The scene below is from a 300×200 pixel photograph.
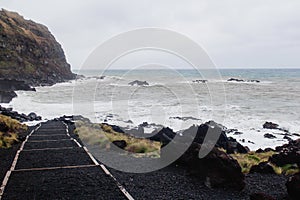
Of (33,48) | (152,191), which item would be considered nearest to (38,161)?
(152,191)

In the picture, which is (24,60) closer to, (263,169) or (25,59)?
(25,59)

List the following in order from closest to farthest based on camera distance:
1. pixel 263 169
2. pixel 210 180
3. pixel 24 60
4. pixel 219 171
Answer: pixel 210 180 → pixel 219 171 → pixel 263 169 → pixel 24 60

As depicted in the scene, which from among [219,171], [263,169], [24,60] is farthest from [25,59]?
[219,171]

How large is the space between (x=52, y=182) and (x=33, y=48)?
8355cm

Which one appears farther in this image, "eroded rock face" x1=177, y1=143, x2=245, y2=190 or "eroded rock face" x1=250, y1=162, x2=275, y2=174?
"eroded rock face" x1=250, y1=162, x2=275, y2=174

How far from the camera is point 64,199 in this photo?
6547 mm

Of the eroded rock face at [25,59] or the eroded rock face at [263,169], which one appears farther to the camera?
the eroded rock face at [25,59]

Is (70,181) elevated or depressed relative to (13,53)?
depressed

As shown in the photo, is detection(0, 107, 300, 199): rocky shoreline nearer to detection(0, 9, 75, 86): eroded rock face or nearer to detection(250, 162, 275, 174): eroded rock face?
detection(250, 162, 275, 174): eroded rock face

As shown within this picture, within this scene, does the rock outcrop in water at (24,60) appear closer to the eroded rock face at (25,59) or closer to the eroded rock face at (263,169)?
the eroded rock face at (25,59)

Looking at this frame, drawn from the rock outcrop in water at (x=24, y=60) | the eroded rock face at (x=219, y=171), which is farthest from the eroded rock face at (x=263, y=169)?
the rock outcrop in water at (x=24, y=60)

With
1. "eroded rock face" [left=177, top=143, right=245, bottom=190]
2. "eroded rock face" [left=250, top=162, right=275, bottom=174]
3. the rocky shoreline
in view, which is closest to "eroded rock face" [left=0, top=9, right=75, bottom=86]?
the rocky shoreline

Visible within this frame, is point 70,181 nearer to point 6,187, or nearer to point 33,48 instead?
point 6,187

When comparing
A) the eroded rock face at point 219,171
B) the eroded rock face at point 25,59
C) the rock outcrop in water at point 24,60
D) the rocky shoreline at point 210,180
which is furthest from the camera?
the eroded rock face at point 25,59
